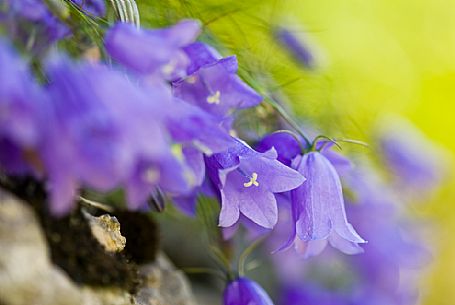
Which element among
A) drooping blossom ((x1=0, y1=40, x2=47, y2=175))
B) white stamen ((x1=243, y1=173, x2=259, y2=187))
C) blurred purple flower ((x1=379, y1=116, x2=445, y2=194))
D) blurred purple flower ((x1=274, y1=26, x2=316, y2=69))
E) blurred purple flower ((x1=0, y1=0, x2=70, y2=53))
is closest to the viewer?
drooping blossom ((x1=0, y1=40, x2=47, y2=175))

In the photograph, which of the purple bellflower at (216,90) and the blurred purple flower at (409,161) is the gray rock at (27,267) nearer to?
the purple bellflower at (216,90)

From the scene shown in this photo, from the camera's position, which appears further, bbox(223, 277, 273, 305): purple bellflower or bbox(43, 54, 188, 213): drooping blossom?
bbox(223, 277, 273, 305): purple bellflower

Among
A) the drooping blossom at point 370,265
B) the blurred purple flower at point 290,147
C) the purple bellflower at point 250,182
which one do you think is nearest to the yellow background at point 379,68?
the drooping blossom at point 370,265

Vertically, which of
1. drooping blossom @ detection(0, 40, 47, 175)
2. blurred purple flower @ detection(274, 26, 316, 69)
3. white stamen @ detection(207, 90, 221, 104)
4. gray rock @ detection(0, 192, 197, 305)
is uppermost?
drooping blossom @ detection(0, 40, 47, 175)

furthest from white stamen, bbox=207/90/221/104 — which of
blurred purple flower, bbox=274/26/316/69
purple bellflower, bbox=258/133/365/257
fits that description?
blurred purple flower, bbox=274/26/316/69

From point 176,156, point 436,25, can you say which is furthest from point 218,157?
point 436,25

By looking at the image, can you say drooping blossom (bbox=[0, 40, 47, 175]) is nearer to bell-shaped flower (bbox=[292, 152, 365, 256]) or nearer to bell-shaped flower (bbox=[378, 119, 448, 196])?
bell-shaped flower (bbox=[292, 152, 365, 256])

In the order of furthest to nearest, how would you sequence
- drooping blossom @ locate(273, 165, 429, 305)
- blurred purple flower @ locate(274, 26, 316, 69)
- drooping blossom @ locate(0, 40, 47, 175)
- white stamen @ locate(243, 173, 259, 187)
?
drooping blossom @ locate(273, 165, 429, 305) < blurred purple flower @ locate(274, 26, 316, 69) < white stamen @ locate(243, 173, 259, 187) < drooping blossom @ locate(0, 40, 47, 175)
